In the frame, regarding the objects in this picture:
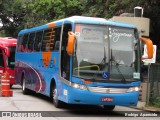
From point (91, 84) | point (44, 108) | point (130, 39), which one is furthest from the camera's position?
point (44, 108)

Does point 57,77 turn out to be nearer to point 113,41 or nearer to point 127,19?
point 113,41

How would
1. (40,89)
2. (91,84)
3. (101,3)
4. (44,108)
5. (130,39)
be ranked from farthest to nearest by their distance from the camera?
(101,3) < (40,89) < (44,108) < (130,39) < (91,84)

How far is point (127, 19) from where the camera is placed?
18422mm

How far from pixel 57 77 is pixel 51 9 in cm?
2517

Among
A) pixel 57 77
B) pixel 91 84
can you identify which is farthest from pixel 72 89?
pixel 57 77

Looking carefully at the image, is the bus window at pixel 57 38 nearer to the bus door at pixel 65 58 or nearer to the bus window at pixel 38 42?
the bus door at pixel 65 58

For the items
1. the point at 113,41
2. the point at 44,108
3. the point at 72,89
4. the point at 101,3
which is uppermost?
the point at 101,3

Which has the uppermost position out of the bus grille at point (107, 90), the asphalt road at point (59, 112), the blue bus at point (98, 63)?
the blue bus at point (98, 63)

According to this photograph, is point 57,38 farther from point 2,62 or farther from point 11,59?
point 11,59

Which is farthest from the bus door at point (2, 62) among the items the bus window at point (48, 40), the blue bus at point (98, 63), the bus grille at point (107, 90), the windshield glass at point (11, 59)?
the bus grille at point (107, 90)

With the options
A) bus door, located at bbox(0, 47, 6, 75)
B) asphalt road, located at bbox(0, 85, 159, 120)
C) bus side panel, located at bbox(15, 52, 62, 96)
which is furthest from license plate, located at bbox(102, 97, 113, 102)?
bus door, located at bbox(0, 47, 6, 75)

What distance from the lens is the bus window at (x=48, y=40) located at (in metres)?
16.4

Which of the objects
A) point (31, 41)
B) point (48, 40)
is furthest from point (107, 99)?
point (31, 41)

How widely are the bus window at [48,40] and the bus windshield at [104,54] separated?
Result: 9.28ft
